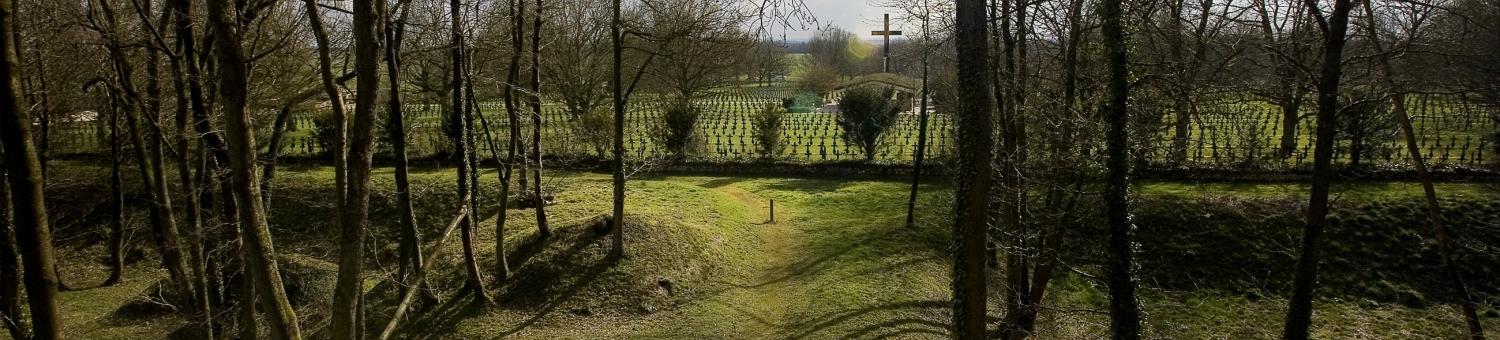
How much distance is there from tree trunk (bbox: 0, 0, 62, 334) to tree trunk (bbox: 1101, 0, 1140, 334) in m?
8.64

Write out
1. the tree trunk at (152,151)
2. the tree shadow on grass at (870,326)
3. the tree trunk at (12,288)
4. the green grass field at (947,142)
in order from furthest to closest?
the green grass field at (947,142) → the tree shadow on grass at (870,326) → the tree trunk at (152,151) → the tree trunk at (12,288)

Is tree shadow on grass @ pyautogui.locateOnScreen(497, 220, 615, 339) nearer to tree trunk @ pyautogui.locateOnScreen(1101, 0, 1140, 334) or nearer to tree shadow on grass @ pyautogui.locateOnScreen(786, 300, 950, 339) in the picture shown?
tree shadow on grass @ pyautogui.locateOnScreen(786, 300, 950, 339)

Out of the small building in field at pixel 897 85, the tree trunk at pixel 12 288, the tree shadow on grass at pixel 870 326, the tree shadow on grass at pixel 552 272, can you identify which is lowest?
the tree shadow on grass at pixel 870 326

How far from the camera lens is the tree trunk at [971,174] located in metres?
6.23

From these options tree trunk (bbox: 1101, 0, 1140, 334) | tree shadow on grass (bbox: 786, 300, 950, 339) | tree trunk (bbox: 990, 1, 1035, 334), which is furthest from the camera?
tree shadow on grass (bbox: 786, 300, 950, 339)

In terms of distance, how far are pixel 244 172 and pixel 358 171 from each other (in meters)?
0.93

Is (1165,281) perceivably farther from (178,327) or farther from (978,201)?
(178,327)

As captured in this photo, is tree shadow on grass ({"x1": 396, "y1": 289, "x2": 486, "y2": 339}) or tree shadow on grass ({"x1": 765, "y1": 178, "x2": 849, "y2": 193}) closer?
tree shadow on grass ({"x1": 396, "y1": 289, "x2": 486, "y2": 339})

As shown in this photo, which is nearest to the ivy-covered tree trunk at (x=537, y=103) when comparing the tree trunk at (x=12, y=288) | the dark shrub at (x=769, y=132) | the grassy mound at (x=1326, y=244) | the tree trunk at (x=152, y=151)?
the tree trunk at (x=152, y=151)

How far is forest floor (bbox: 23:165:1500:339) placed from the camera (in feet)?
35.7

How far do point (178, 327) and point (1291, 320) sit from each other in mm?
14481

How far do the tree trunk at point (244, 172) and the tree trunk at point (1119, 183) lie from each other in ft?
22.6

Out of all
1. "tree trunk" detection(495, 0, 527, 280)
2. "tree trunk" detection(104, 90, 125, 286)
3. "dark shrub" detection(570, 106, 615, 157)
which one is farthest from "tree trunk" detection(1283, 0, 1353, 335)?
"tree trunk" detection(104, 90, 125, 286)

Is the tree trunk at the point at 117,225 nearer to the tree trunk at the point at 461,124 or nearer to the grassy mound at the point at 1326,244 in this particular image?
the tree trunk at the point at 461,124
